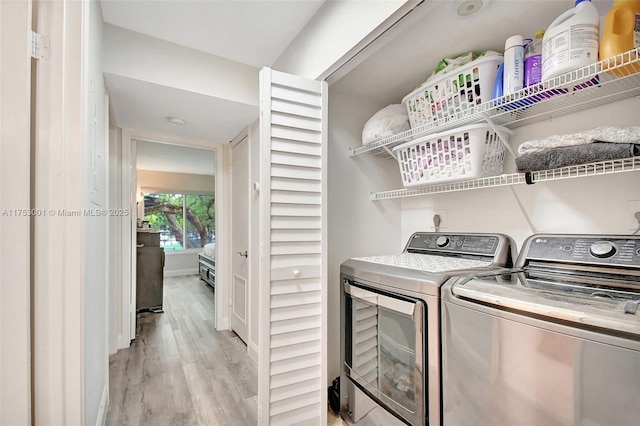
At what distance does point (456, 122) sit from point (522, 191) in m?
0.52

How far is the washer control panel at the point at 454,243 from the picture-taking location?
1448 mm

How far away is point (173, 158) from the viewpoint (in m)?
4.86

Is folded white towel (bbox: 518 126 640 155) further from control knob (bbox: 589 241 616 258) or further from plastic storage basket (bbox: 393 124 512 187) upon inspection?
control knob (bbox: 589 241 616 258)

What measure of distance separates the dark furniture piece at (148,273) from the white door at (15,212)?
10.1 ft

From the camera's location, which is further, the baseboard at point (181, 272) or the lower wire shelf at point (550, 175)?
the baseboard at point (181, 272)

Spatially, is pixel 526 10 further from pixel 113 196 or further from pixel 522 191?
pixel 113 196

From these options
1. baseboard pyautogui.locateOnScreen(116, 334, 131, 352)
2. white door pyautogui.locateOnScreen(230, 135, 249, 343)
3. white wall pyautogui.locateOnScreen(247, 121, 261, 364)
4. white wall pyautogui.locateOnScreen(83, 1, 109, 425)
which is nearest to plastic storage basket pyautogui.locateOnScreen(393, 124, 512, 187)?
white wall pyautogui.locateOnScreen(247, 121, 261, 364)

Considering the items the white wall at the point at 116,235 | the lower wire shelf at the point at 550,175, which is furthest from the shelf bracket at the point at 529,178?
the white wall at the point at 116,235

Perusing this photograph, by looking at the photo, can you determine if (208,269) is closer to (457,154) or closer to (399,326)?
(399,326)


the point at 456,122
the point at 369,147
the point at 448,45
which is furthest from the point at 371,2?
the point at 369,147

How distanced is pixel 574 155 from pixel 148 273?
4141 millimetres

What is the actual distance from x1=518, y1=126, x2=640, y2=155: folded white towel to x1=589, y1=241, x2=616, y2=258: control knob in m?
0.39

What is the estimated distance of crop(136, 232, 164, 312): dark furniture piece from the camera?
3.56 meters

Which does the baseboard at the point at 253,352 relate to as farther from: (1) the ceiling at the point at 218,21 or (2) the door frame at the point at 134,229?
(1) the ceiling at the point at 218,21
